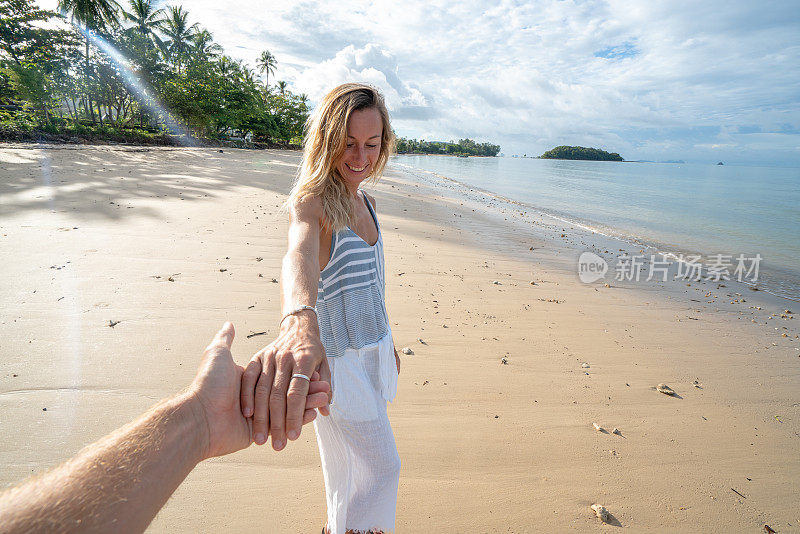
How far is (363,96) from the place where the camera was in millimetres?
1786

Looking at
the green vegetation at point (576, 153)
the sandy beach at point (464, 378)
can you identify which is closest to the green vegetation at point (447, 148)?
the green vegetation at point (576, 153)

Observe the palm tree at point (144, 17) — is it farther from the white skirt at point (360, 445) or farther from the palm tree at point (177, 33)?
the white skirt at point (360, 445)

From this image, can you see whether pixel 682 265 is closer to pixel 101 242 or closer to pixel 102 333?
pixel 102 333

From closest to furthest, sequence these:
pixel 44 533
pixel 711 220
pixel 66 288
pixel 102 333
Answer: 1. pixel 44 533
2. pixel 102 333
3. pixel 66 288
4. pixel 711 220

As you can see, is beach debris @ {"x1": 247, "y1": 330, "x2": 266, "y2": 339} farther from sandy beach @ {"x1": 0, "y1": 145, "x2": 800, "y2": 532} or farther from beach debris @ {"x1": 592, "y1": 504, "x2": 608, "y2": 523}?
beach debris @ {"x1": 592, "y1": 504, "x2": 608, "y2": 523}

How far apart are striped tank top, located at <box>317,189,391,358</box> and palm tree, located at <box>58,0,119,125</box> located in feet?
137

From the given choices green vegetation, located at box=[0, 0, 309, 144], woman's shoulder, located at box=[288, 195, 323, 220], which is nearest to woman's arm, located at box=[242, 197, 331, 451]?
woman's shoulder, located at box=[288, 195, 323, 220]

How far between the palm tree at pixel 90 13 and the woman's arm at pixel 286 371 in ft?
138

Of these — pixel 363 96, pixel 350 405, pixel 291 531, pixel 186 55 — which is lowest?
pixel 291 531

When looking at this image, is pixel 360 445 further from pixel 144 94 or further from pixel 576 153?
pixel 576 153

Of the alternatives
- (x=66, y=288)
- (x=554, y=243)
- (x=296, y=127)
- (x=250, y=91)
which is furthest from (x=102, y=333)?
(x=296, y=127)

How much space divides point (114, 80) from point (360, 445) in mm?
43474

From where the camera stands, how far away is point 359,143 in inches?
70.4

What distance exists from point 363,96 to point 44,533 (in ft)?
5.83
